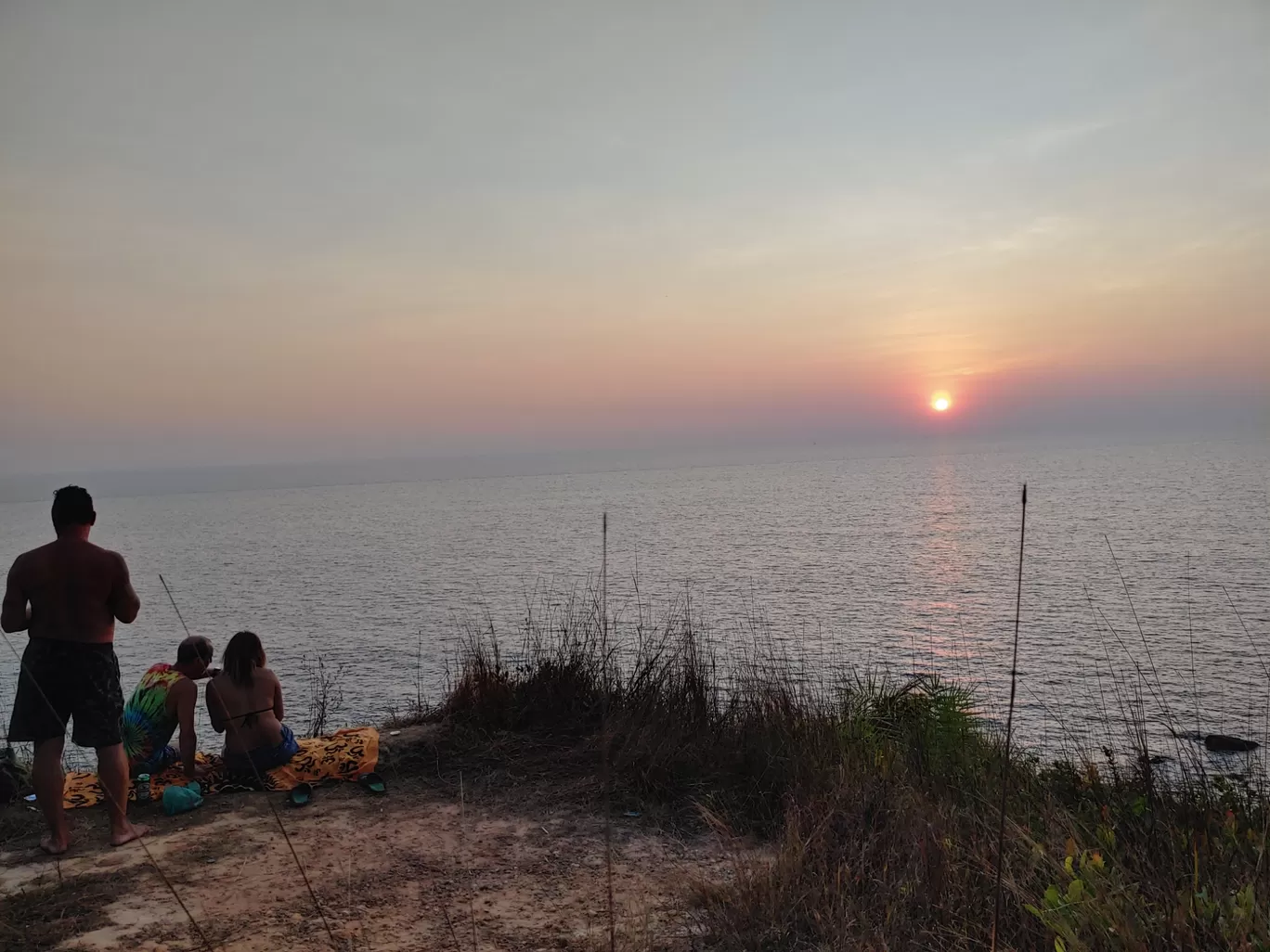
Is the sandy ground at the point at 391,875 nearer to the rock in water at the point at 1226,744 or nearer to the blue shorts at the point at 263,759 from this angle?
the blue shorts at the point at 263,759

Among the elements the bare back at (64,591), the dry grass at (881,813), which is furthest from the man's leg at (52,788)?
the dry grass at (881,813)

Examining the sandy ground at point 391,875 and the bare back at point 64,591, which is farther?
the bare back at point 64,591

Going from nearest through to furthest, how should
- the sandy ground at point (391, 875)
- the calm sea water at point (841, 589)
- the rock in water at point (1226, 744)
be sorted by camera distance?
the sandy ground at point (391, 875) < the rock in water at point (1226, 744) < the calm sea water at point (841, 589)

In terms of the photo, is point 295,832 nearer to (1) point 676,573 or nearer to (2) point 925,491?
(1) point 676,573

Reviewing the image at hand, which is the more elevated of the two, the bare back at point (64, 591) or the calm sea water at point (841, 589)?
the bare back at point (64, 591)

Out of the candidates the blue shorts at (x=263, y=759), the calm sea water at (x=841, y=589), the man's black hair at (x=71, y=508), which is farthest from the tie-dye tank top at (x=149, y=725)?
the calm sea water at (x=841, y=589)

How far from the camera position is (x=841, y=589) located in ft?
105

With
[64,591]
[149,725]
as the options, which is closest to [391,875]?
[64,591]

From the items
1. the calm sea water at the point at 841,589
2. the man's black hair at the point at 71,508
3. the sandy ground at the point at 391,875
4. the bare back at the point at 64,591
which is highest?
the man's black hair at the point at 71,508

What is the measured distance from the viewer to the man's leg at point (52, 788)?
5215mm

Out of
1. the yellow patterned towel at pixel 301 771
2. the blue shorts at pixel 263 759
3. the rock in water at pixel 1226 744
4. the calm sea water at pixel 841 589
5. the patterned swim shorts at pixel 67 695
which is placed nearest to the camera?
the patterned swim shorts at pixel 67 695

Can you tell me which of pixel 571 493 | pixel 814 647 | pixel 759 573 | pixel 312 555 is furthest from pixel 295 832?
pixel 571 493

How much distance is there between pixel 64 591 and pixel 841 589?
1156 inches

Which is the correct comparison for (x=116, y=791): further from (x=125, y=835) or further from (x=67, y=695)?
(x=67, y=695)
